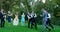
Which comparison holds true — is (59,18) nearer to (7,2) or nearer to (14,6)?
(14,6)

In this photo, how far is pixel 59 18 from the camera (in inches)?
1721

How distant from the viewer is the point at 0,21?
1161 inches

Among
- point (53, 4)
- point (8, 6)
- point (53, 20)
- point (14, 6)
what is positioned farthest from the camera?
point (8, 6)

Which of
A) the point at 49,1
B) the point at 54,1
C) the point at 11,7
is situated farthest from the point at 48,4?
the point at 11,7

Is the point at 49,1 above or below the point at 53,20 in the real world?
above

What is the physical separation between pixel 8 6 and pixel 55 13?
34.7m

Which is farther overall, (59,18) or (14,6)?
(14,6)

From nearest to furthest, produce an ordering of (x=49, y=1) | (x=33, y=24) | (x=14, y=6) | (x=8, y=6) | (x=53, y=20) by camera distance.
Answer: (x=33, y=24)
(x=53, y=20)
(x=49, y=1)
(x=14, y=6)
(x=8, y=6)

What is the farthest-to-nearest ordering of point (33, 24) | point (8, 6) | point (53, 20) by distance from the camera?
point (8, 6)
point (53, 20)
point (33, 24)

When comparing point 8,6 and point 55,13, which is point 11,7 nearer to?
point 8,6

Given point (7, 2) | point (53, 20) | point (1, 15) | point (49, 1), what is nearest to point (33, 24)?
point (1, 15)

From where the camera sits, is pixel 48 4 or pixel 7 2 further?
pixel 7 2

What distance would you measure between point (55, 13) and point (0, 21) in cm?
1750

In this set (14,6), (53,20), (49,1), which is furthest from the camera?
(14,6)
